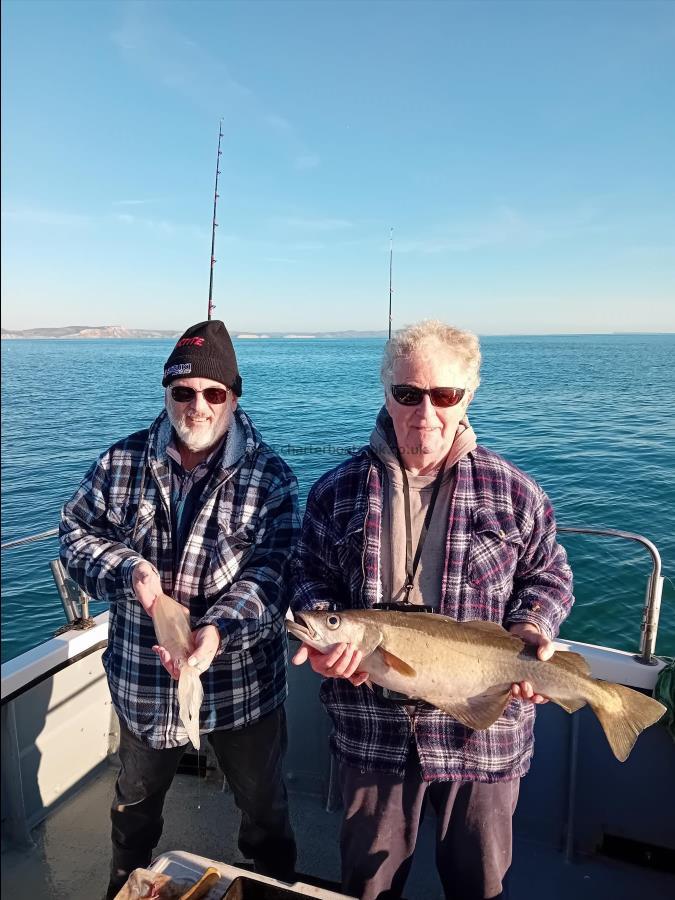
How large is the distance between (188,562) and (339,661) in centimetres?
93

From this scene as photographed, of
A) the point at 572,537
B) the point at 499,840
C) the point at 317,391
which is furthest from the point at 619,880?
the point at 317,391

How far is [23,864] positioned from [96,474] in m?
2.60

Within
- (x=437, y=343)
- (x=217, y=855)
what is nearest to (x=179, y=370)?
(x=437, y=343)

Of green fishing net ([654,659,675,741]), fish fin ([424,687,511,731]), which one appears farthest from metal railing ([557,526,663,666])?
fish fin ([424,687,511,731])

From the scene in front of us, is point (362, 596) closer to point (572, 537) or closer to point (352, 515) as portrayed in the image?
point (352, 515)

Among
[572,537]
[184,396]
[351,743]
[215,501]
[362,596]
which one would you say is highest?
[184,396]

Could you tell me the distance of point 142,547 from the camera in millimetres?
3064

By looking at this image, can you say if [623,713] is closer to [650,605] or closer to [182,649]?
[650,605]

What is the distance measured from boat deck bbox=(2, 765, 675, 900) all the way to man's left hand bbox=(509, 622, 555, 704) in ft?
5.38

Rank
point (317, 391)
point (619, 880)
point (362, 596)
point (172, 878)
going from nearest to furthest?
1. point (172, 878)
2. point (362, 596)
3. point (619, 880)
4. point (317, 391)

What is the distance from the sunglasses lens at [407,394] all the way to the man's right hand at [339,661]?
1033mm

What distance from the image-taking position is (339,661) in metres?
2.49

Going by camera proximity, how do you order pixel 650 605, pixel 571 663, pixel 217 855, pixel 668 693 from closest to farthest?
1. pixel 571 663
2. pixel 668 693
3. pixel 650 605
4. pixel 217 855

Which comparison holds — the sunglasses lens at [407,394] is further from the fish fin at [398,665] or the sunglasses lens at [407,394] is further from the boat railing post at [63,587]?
the boat railing post at [63,587]
